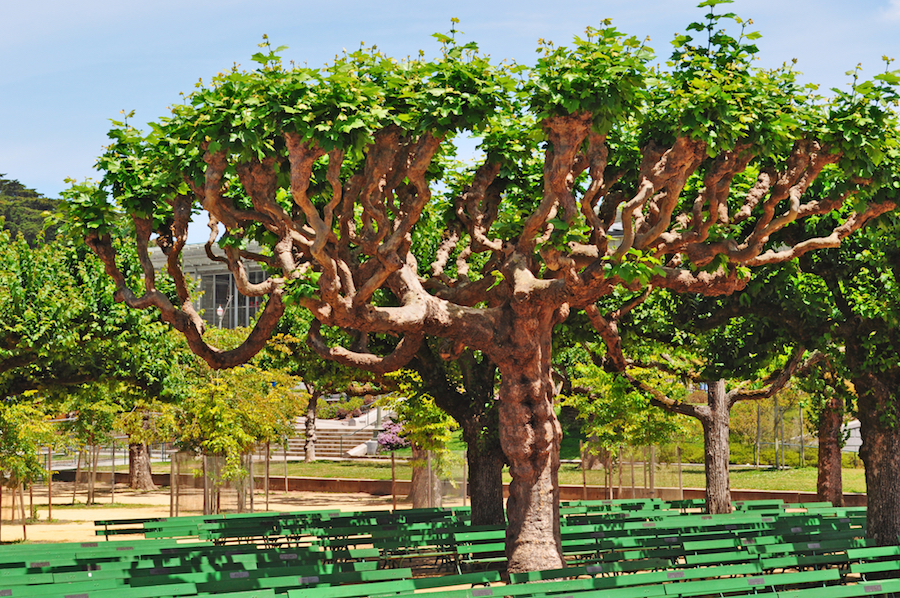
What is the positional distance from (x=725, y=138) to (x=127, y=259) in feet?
44.7

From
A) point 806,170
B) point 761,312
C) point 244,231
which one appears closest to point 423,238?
point 244,231

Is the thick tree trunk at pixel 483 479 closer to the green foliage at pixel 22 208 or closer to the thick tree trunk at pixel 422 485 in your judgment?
the thick tree trunk at pixel 422 485

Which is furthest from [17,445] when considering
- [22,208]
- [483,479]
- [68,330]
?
[22,208]

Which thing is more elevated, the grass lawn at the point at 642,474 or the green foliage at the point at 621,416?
the green foliage at the point at 621,416

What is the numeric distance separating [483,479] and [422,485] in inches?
520

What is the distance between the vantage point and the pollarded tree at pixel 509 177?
32.5 ft

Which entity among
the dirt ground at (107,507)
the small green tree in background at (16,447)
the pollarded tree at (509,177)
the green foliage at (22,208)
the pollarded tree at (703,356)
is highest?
the green foliage at (22,208)

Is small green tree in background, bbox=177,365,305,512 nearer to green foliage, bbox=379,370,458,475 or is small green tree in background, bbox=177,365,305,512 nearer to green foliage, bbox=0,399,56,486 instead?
green foliage, bbox=379,370,458,475

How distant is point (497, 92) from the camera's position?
33.5 feet

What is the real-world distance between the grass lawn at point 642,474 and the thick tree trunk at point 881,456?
46.9 ft

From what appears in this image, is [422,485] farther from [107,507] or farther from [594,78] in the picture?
[594,78]

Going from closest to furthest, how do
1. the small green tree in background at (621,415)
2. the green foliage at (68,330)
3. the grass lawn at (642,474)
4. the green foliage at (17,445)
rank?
the green foliage at (68,330) → the green foliage at (17,445) → the small green tree in background at (621,415) → the grass lawn at (642,474)

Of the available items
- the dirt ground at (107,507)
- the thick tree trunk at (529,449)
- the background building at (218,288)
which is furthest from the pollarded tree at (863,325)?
the background building at (218,288)

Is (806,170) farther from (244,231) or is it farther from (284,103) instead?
(244,231)
